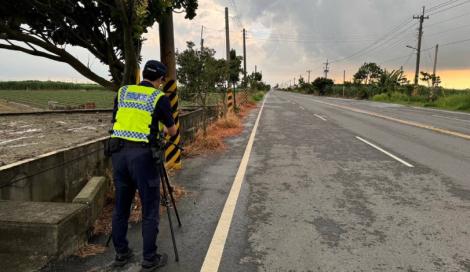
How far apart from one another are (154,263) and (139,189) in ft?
2.34

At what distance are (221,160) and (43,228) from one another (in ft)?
19.9

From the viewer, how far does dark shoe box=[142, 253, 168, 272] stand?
385 cm

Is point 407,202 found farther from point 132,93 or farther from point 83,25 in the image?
point 83,25

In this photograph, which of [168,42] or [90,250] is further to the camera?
[168,42]

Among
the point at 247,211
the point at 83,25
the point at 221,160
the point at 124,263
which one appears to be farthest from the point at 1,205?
the point at 221,160

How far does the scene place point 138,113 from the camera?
12.9 feet

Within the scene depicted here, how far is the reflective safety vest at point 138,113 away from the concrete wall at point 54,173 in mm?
1353

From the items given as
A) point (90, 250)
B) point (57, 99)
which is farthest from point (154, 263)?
point (57, 99)

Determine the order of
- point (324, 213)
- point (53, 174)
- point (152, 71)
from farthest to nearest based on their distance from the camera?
1. point (324, 213)
2. point (53, 174)
3. point (152, 71)

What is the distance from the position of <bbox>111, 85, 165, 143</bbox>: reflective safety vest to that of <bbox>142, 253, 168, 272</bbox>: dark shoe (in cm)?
114

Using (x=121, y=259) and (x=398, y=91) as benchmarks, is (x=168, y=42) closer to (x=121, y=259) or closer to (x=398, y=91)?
(x=121, y=259)

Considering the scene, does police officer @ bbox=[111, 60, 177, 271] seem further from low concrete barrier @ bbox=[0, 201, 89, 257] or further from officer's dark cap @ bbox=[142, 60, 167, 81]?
low concrete barrier @ bbox=[0, 201, 89, 257]

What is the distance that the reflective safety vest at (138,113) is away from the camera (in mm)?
3930

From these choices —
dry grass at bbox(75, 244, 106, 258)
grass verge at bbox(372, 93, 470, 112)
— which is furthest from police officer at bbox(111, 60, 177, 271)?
grass verge at bbox(372, 93, 470, 112)
